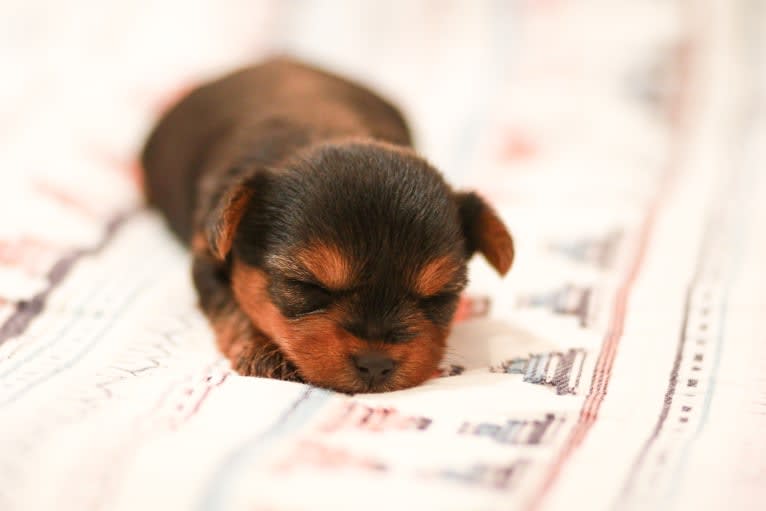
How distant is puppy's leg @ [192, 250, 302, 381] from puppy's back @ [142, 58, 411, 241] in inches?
15.5

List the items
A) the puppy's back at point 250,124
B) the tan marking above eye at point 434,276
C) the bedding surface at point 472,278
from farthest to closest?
the puppy's back at point 250,124 < the tan marking above eye at point 434,276 < the bedding surface at point 472,278

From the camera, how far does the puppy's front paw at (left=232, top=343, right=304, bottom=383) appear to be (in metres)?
2.27

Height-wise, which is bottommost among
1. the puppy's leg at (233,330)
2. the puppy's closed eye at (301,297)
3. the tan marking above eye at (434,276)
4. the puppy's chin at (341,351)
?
the puppy's leg at (233,330)

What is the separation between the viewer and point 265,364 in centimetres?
230

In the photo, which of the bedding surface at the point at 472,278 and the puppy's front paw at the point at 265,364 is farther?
the puppy's front paw at the point at 265,364

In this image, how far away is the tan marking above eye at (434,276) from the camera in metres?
2.24

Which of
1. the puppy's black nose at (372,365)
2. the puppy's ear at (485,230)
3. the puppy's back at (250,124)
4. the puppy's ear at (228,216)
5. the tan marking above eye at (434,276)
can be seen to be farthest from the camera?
the puppy's back at (250,124)

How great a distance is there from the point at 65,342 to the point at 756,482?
1.74 meters

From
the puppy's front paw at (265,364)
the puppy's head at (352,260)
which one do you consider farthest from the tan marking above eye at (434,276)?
the puppy's front paw at (265,364)

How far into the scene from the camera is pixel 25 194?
3.31 metres

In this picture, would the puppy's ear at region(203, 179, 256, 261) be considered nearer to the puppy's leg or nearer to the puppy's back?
the puppy's leg

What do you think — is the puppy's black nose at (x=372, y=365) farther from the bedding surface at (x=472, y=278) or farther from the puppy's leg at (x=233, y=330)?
the puppy's leg at (x=233, y=330)

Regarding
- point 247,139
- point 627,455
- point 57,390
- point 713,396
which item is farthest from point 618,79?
point 57,390

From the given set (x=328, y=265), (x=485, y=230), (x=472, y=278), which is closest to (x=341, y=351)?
(x=328, y=265)
